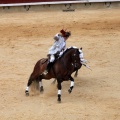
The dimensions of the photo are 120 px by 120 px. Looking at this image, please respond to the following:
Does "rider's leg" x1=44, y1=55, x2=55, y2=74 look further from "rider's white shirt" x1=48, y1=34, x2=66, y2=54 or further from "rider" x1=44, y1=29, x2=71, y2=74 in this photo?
"rider's white shirt" x1=48, y1=34, x2=66, y2=54

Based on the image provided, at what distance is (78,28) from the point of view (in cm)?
1719

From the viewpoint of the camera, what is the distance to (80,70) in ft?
40.7

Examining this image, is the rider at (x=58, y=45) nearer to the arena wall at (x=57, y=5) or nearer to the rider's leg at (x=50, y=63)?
the rider's leg at (x=50, y=63)

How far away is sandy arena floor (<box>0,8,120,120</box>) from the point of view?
924cm

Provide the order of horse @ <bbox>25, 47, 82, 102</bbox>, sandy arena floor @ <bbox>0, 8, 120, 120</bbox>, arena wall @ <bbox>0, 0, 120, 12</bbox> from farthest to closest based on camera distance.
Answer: arena wall @ <bbox>0, 0, 120, 12</bbox> < horse @ <bbox>25, 47, 82, 102</bbox> < sandy arena floor @ <bbox>0, 8, 120, 120</bbox>

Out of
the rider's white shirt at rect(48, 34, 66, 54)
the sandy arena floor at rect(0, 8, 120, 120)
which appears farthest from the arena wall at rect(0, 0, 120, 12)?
the rider's white shirt at rect(48, 34, 66, 54)

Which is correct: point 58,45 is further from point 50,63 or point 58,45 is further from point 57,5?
point 57,5

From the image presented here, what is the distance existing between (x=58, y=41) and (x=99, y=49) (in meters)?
5.00

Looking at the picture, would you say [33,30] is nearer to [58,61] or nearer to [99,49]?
[99,49]

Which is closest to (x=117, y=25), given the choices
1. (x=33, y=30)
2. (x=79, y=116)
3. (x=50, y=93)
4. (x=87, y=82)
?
(x=33, y=30)

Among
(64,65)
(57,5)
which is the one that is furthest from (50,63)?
(57,5)

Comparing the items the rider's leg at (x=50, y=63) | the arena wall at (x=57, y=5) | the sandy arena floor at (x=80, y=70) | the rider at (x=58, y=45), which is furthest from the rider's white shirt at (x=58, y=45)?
the arena wall at (x=57, y=5)

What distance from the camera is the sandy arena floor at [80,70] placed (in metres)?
9.24

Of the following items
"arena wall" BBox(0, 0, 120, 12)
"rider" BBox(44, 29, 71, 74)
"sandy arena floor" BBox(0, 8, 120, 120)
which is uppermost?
"arena wall" BBox(0, 0, 120, 12)
